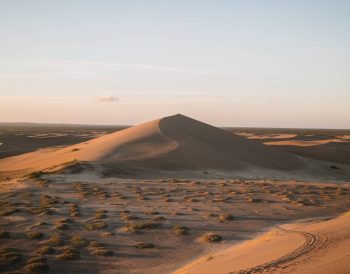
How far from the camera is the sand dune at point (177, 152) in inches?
1268

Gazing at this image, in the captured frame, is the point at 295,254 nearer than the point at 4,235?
Yes

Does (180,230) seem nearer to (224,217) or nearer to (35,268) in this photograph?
(224,217)

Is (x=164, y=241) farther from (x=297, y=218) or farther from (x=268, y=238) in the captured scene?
(x=297, y=218)

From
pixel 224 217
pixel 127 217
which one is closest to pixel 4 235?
pixel 127 217

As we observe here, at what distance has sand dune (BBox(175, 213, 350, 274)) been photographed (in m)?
8.00

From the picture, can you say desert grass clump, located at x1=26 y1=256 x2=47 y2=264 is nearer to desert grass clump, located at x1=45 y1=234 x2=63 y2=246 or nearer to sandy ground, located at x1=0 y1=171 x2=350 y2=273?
sandy ground, located at x1=0 y1=171 x2=350 y2=273

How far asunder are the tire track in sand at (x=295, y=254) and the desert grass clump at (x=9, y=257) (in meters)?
5.42

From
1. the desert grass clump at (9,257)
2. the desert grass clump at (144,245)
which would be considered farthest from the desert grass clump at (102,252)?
the desert grass clump at (9,257)

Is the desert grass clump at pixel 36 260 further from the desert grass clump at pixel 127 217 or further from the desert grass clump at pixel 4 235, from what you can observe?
the desert grass clump at pixel 127 217

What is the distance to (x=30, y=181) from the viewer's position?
920 inches

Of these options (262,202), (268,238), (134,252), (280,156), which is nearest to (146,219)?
(134,252)

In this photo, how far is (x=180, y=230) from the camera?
12797 millimetres

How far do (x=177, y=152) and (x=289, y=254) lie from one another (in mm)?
25389

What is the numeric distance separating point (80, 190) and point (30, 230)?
25.6 feet
